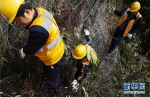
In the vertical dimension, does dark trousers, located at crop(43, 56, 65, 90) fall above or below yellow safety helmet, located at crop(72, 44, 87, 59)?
below

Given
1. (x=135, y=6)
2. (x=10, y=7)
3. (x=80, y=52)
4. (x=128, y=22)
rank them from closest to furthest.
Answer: (x=10, y=7)
(x=80, y=52)
(x=135, y=6)
(x=128, y=22)

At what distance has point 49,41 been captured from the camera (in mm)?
3102


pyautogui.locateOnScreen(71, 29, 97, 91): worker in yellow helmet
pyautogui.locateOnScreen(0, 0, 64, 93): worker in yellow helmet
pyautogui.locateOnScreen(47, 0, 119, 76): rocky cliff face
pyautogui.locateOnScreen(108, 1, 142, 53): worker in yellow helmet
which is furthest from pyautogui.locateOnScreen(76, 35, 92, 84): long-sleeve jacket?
pyautogui.locateOnScreen(108, 1, 142, 53): worker in yellow helmet

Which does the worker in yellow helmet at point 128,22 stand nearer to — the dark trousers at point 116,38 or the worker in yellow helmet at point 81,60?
the dark trousers at point 116,38

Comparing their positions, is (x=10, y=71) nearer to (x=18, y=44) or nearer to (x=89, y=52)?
(x=18, y=44)

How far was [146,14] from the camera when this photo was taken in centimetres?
775

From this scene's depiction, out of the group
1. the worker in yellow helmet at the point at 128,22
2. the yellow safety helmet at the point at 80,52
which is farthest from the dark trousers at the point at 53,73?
the worker in yellow helmet at the point at 128,22

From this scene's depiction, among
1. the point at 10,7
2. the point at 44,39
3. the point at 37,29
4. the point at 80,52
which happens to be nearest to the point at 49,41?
the point at 44,39

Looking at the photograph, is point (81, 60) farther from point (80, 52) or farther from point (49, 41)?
point (49, 41)

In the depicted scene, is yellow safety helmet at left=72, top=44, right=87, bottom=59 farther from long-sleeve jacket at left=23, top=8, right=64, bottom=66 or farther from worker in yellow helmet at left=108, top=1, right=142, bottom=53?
worker in yellow helmet at left=108, top=1, right=142, bottom=53

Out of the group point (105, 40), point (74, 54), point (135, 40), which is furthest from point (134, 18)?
point (74, 54)

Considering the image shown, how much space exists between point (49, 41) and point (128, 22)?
312cm

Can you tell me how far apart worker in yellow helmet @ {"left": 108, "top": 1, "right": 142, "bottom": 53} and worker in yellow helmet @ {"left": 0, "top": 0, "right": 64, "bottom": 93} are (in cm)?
274

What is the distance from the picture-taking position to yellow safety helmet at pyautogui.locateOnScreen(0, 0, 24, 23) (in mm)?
2704
